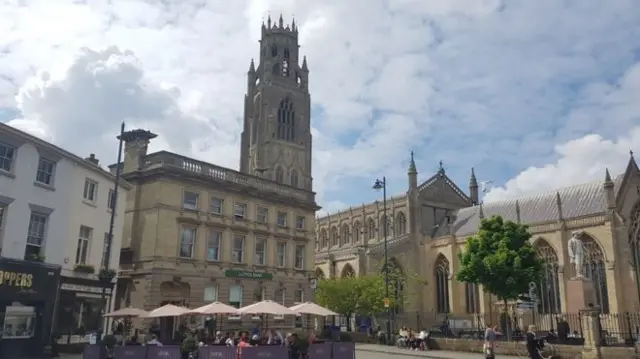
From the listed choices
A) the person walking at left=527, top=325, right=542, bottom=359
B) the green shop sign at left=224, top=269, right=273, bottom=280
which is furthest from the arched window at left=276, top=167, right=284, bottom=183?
the person walking at left=527, top=325, right=542, bottom=359

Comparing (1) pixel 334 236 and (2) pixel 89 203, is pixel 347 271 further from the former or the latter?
(2) pixel 89 203

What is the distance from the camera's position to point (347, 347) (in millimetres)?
22047

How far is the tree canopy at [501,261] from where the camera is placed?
133 ft

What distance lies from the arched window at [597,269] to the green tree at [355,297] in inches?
729

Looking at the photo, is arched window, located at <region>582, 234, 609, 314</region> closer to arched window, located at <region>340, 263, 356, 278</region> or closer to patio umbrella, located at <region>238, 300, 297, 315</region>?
arched window, located at <region>340, 263, 356, 278</region>

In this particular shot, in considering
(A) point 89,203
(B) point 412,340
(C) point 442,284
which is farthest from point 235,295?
(C) point 442,284

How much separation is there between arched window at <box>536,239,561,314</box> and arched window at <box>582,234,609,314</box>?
9.38ft

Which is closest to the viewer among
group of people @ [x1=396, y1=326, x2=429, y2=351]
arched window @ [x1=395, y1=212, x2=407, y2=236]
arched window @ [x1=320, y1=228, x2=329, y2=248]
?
group of people @ [x1=396, y1=326, x2=429, y2=351]

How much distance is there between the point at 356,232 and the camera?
78562 millimetres

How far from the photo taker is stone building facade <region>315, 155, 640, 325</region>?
158 feet

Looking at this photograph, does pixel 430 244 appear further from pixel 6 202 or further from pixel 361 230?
pixel 6 202

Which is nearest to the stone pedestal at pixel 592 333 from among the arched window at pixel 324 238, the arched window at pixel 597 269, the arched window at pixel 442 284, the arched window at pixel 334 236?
the arched window at pixel 597 269

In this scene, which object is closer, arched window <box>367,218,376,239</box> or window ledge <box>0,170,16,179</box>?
window ledge <box>0,170,16,179</box>

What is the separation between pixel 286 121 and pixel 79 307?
219ft
